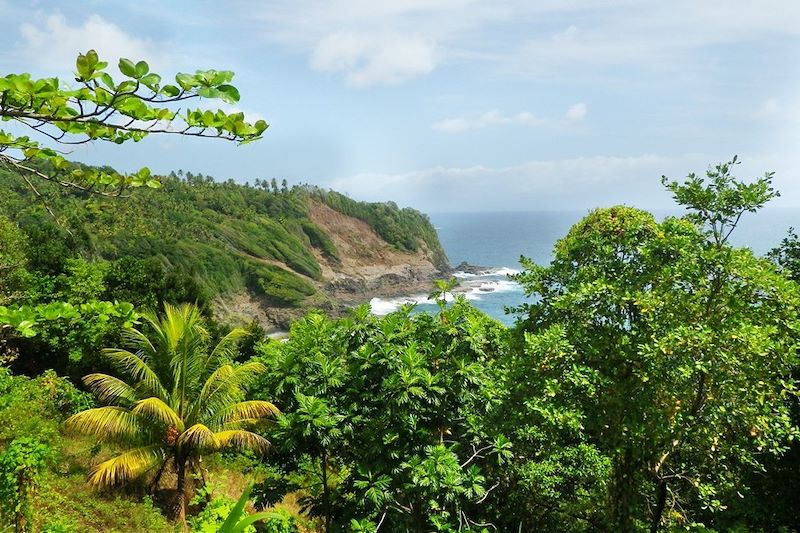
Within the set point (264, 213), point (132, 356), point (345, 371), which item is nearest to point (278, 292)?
point (264, 213)

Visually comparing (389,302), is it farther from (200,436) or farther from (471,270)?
(200,436)

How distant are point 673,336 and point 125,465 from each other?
33.0ft

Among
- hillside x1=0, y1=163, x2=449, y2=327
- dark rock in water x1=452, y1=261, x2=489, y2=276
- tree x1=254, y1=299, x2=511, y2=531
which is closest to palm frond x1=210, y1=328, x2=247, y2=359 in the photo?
tree x1=254, y1=299, x2=511, y2=531

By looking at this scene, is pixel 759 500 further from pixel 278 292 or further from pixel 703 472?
pixel 278 292

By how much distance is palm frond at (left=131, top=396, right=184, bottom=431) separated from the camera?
988 centimetres

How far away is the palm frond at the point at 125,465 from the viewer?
32.0 ft

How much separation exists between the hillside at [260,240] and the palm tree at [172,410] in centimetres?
1410

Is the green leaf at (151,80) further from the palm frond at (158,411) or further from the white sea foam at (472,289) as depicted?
the white sea foam at (472,289)

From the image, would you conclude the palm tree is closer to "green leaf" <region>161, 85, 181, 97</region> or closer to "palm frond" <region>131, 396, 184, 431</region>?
"palm frond" <region>131, 396, 184, 431</region>

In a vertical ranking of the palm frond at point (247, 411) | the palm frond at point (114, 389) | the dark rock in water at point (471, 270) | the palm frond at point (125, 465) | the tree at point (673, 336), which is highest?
the tree at point (673, 336)

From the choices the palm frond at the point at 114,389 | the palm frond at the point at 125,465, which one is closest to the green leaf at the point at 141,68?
the palm frond at the point at 125,465

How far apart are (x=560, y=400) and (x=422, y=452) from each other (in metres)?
2.06

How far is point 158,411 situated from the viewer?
10.0 m

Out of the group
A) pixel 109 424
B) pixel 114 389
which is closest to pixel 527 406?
pixel 109 424
